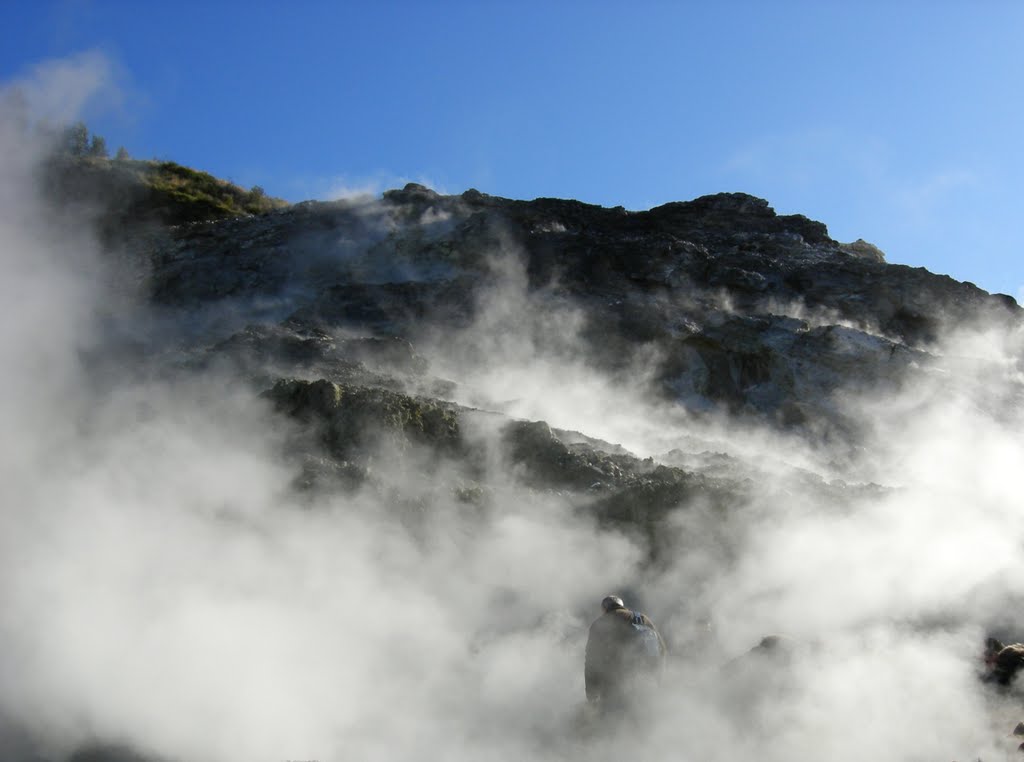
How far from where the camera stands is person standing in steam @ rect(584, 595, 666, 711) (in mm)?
5613

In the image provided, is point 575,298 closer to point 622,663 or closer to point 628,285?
point 628,285

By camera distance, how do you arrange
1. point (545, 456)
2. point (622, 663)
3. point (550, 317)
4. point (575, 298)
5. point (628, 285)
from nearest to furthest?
point (622, 663) → point (545, 456) → point (550, 317) → point (575, 298) → point (628, 285)

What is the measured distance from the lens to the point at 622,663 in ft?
18.4

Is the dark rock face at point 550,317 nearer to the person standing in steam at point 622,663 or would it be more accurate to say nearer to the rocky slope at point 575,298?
the rocky slope at point 575,298

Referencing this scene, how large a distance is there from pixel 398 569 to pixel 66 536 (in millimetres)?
2342

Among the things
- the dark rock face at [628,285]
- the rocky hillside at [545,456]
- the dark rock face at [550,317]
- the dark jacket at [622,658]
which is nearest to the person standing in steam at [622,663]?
the dark jacket at [622,658]

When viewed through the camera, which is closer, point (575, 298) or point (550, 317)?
point (550, 317)

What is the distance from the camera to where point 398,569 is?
766 centimetres

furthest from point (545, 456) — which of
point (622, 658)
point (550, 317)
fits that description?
point (550, 317)

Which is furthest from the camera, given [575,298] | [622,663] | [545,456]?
[575,298]

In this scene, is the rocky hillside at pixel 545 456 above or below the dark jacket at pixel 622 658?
above

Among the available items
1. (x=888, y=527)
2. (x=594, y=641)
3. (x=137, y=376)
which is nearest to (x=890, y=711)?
(x=594, y=641)

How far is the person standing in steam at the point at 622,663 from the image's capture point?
5.61 meters

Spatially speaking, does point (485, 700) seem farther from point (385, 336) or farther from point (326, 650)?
point (385, 336)
